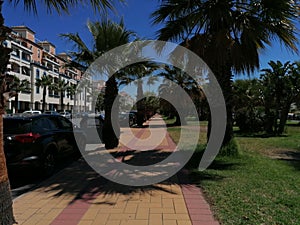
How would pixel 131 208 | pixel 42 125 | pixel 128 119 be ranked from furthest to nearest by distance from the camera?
pixel 128 119 → pixel 42 125 → pixel 131 208

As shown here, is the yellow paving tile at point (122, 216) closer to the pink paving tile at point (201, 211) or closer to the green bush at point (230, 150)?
the pink paving tile at point (201, 211)

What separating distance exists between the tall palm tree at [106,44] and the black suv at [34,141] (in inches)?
111

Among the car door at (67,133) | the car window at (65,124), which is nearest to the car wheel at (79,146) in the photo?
the car door at (67,133)

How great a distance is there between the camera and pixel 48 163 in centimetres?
712

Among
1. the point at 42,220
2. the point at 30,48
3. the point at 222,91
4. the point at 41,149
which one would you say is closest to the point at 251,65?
the point at 222,91

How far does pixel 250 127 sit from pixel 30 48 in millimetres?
52832

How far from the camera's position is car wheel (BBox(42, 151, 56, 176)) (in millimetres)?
6931

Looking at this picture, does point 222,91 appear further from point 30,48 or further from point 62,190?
point 30,48

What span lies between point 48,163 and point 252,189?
4655 mm

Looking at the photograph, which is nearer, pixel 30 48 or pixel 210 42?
pixel 210 42

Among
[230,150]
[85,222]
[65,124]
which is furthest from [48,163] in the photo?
[230,150]

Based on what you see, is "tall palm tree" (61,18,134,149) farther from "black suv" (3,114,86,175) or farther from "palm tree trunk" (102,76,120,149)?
"black suv" (3,114,86,175)

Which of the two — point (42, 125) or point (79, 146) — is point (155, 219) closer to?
point (42, 125)

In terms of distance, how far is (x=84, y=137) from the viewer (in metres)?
10.6
